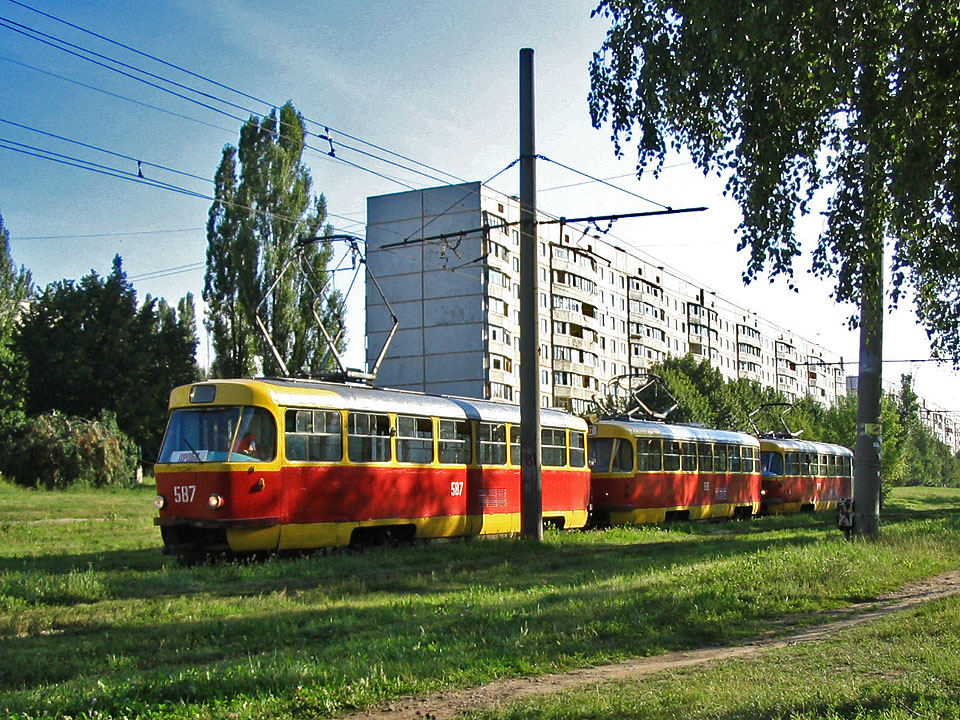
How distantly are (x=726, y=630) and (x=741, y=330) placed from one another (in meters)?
108

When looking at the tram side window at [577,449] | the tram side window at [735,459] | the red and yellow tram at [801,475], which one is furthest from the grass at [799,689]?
the red and yellow tram at [801,475]

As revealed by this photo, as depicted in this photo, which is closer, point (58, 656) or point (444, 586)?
point (58, 656)

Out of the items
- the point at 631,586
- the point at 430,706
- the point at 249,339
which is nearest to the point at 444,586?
the point at 631,586

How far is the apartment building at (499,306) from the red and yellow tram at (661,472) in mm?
22524

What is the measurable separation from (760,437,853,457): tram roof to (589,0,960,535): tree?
29502 mm

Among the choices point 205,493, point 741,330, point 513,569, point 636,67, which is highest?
point 741,330

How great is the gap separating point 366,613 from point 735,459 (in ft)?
83.5

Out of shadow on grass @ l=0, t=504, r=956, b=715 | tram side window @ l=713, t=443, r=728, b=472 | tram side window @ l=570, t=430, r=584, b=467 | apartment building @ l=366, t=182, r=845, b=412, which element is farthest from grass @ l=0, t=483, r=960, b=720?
apartment building @ l=366, t=182, r=845, b=412

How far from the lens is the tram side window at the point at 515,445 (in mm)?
22578

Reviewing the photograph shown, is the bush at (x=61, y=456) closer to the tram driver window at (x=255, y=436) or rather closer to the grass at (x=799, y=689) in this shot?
the tram driver window at (x=255, y=436)

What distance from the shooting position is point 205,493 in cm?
1552

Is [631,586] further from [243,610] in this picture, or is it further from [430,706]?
[430,706]

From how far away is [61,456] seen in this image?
131 ft

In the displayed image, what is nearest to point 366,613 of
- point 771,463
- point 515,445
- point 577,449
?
point 515,445
